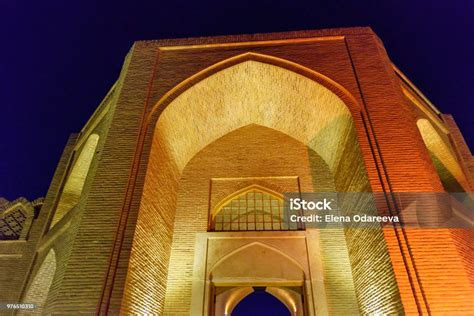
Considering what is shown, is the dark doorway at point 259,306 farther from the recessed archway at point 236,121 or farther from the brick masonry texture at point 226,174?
the recessed archway at point 236,121

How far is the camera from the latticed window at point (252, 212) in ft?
21.5

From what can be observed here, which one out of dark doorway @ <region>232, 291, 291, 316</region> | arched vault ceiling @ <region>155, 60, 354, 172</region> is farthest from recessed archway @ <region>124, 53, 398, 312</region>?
dark doorway @ <region>232, 291, 291, 316</region>

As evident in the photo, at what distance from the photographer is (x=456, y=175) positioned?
692 cm

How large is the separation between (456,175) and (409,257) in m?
3.81

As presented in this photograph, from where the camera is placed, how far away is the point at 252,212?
22.1ft

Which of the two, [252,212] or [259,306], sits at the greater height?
[259,306]

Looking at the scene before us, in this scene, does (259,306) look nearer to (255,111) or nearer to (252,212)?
(252,212)

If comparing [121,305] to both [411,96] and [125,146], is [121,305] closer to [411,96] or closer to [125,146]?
[125,146]

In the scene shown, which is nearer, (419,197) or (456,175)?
(419,197)

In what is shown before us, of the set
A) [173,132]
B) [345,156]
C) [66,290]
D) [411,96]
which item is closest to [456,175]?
[411,96]

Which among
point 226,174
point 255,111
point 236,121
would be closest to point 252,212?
point 226,174

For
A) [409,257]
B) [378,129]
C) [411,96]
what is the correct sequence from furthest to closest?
1. [411,96]
2. [378,129]
3. [409,257]

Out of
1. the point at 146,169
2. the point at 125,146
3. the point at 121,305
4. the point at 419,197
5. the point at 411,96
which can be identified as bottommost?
the point at 121,305

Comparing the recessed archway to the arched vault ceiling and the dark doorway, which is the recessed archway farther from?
the dark doorway
